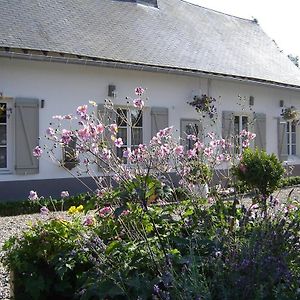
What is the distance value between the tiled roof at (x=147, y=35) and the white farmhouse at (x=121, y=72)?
0.04 meters

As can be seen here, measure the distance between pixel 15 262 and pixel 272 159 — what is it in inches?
274

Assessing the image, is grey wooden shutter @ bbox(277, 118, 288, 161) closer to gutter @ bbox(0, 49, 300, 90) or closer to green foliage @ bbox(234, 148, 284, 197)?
gutter @ bbox(0, 49, 300, 90)

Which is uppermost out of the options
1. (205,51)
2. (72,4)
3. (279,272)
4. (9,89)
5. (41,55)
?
(72,4)

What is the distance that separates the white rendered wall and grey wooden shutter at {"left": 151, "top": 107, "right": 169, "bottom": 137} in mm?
237

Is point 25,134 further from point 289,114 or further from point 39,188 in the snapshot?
point 289,114

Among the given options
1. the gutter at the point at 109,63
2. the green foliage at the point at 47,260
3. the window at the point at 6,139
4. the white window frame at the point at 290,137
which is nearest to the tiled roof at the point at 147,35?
the gutter at the point at 109,63

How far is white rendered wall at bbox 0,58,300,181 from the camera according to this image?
1077cm

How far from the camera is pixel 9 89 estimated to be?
1061 cm

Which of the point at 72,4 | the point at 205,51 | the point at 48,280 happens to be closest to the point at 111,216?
the point at 48,280

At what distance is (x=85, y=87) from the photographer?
38.7 ft

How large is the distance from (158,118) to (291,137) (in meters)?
7.62

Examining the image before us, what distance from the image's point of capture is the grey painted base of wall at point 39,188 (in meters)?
10.5

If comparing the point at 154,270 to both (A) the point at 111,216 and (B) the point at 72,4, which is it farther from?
(B) the point at 72,4

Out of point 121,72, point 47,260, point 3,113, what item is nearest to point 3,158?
point 3,113
